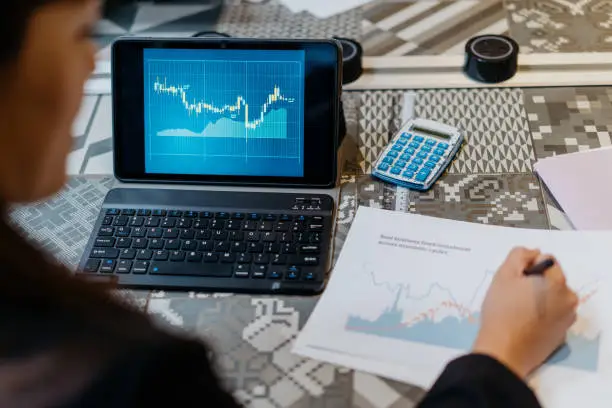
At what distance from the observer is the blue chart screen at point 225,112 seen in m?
0.90

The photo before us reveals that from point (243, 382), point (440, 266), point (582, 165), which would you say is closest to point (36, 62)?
point (243, 382)

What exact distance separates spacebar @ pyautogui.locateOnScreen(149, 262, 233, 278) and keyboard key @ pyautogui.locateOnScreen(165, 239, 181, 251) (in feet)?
0.06

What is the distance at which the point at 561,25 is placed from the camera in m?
1.21

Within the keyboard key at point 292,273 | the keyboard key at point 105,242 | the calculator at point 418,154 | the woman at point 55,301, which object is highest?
the woman at point 55,301

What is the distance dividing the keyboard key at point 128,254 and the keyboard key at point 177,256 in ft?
0.14

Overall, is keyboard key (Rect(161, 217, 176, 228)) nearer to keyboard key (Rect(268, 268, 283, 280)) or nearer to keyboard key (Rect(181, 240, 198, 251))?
keyboard key (Rect(181, 240, 198, 251))

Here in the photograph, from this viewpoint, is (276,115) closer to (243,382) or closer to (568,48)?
(243,382)

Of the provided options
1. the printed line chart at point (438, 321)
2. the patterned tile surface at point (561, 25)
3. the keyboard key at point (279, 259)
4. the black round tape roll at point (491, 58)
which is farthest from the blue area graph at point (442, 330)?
the patterned tile surface at point (561, 25)

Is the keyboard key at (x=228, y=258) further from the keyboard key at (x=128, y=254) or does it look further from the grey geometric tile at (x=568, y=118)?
the grey geometric tile at (x=568, y=118)

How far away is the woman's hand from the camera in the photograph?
69 cm

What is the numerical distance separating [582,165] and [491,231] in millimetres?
171

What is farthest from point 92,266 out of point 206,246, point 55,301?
point 55,301

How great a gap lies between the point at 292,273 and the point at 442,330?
0.17 metres

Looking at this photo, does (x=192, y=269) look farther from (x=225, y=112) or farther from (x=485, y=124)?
(x=485, y=124)
